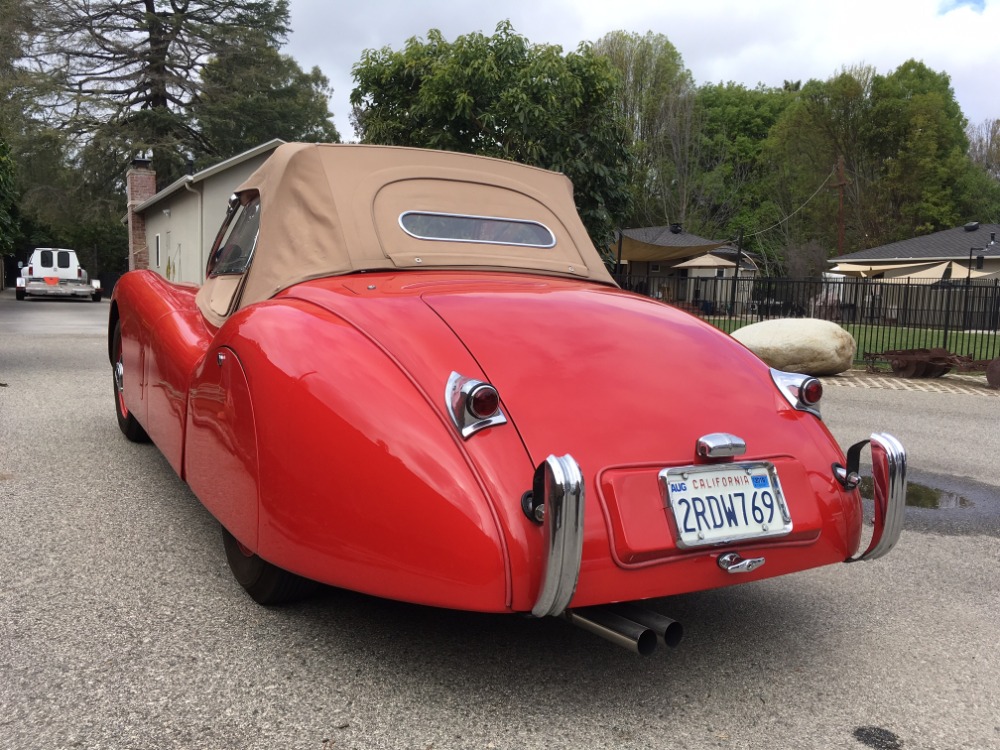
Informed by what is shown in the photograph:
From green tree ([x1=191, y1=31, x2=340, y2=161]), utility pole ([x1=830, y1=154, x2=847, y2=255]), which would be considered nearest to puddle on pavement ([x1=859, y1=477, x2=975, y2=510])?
green tree ([x1=191, y1=31, x2=340, y2=161])

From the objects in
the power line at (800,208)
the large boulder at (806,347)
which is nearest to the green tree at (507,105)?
the large boulder at (806,347)

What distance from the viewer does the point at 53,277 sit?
27922mm

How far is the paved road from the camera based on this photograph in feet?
6.68

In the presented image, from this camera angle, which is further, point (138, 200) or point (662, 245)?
point (662, 245)

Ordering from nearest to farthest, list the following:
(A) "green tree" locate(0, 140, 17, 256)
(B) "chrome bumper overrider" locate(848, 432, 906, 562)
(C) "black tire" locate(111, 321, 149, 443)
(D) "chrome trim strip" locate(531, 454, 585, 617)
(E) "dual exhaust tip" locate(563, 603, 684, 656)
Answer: (D) "chrome trim strip" locate(531, 454, 585, 617) < (E) "dual exhaust tip" locate(563, 603, 684, 656) < (B) "chrome bumper overrider" locate(848, 432, 906, 562) < (C) "black tire" locate(111, 321, 149, 443) < (A) "green tree" locate(0, 140, 17, 256)

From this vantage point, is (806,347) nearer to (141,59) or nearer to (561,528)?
(561,528)

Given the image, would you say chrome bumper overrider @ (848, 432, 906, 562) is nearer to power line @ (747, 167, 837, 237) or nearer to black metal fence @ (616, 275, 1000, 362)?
black metal fence @ (616, 275, 1000, 362)

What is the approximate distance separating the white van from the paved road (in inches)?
1090

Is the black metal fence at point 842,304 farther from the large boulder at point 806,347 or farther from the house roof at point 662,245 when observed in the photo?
the house roof at point 662,245

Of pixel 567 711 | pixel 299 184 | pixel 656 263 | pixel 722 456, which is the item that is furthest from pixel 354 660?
pixel 656 263

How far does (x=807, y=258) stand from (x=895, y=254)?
777 centimetres

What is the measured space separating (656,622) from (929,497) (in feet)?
11.2

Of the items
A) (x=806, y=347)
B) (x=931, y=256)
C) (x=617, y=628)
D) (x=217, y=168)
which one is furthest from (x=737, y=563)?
(x=931, y=256)

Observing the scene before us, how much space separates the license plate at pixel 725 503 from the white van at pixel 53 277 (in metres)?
30.2
